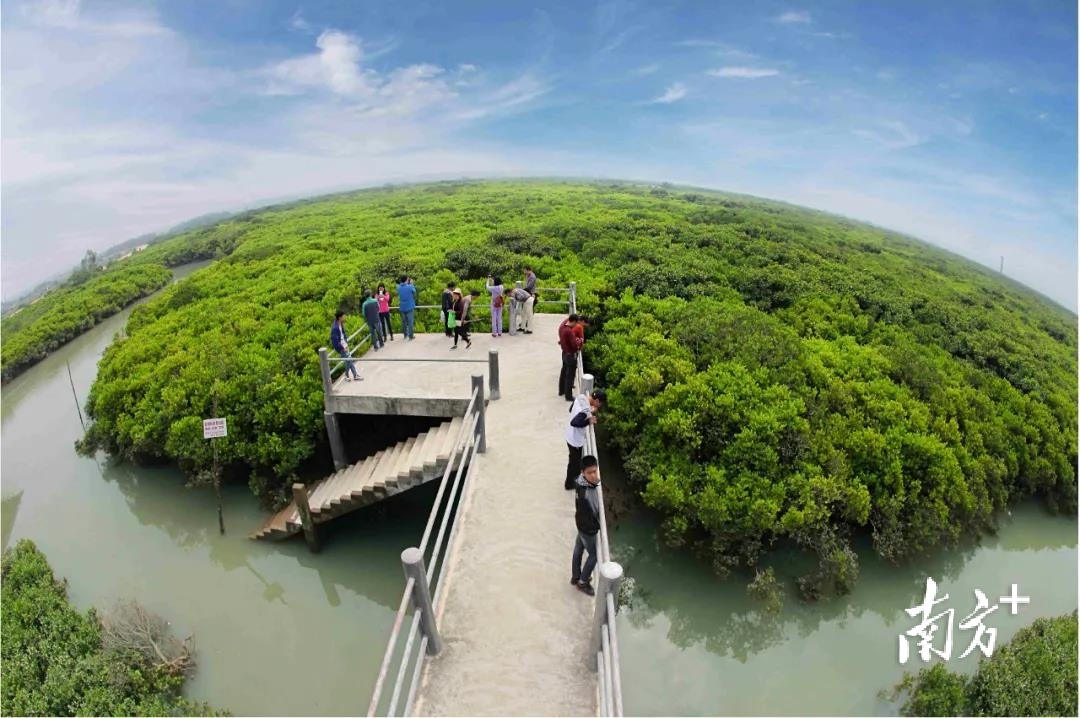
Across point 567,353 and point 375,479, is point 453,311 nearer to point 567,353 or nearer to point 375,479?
point 567,353

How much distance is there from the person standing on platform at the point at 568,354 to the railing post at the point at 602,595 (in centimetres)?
494

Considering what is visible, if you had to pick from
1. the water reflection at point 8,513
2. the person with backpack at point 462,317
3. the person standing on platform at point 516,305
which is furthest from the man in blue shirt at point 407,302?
the water reflection at point 8,513

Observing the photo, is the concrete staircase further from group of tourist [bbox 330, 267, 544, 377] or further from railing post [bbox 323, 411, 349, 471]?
group of tourist [bbox 330, 267, 544, 377]

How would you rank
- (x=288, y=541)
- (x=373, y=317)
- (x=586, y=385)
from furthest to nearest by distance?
(x=373, y=317) < (x=288, y=541) < (x=586, y=385)

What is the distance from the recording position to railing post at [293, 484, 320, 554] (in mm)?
10102

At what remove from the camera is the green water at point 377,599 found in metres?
8.80

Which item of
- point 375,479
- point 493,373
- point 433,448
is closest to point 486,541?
point 433,448

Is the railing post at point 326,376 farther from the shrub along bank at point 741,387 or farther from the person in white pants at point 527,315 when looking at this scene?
the person in white pants at point 527,315

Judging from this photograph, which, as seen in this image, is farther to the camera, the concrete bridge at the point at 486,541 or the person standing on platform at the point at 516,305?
the person standing on platform at the point at 516,305

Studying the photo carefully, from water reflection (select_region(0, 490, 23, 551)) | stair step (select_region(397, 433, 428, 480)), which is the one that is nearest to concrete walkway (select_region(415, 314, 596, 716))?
stair step (select_region(397, 433, 428, 480))

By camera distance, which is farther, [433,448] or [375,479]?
[375,479]

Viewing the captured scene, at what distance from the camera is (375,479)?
10.1 m

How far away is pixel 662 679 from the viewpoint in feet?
29.2

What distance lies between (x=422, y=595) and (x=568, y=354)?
534cm
